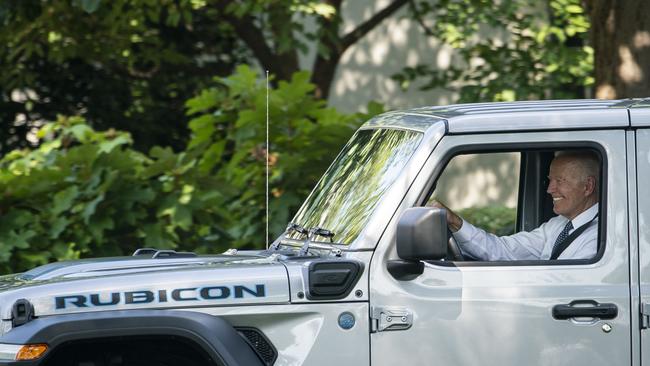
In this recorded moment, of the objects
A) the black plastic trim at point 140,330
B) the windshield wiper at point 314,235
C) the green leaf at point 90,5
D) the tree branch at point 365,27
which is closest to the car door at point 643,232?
the windshield wiper at point 314,235

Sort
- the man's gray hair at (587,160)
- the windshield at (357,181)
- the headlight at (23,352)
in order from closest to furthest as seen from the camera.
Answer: the headlight at (23,352) → the windshield at (357,181) → the man's gray hair at (587,160)

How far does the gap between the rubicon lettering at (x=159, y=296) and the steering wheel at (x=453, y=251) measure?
88 centimetres

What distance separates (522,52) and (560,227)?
20.8 ft

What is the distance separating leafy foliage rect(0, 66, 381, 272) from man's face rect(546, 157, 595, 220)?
10.4 ft

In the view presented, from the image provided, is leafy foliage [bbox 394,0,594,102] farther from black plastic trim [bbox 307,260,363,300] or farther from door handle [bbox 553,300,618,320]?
black plastic trim [bbox 307,260,363,300]

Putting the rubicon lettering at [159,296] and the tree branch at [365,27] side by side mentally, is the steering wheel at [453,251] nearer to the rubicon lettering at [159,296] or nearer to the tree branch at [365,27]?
the rubicon lettering at [159,296]

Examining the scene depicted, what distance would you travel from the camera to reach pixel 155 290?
14.3 feet

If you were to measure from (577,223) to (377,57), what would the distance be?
12.2 metres

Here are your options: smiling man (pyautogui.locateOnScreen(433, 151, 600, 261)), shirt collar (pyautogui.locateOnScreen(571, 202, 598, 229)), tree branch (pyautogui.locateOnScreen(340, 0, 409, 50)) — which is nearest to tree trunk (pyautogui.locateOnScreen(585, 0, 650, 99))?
smiling man (pyautogui.locateOnScreen(433, 151, 600, 261))

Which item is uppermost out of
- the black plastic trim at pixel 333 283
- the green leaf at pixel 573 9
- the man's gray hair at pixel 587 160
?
the green leaf at pixel 573 9

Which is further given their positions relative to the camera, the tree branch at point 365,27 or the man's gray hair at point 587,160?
the tree branch at point 365,27

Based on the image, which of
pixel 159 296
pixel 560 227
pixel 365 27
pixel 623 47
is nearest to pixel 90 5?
pixel 623 47

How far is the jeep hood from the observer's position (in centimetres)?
432

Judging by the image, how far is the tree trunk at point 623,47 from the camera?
803 centimetres
